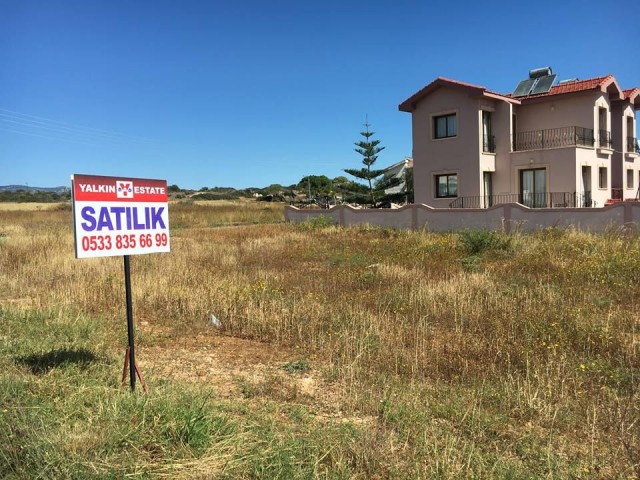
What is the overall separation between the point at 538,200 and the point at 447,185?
4.88 metres

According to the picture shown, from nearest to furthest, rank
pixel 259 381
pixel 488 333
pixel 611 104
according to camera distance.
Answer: pixel 259 381, pixel 488 333, pixel 611 104

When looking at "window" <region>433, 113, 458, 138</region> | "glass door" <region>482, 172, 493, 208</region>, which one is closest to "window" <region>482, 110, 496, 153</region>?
"glass door" <region>482, 172, 493, 208</region>

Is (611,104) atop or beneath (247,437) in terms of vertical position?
atop

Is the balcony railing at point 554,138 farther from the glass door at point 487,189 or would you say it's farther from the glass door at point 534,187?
the glass door at point 487,189

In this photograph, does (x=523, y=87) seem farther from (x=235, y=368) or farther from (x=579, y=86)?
(x=235, y=368)

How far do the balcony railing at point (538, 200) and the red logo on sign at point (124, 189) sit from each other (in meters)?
22.9

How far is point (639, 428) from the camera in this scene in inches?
149

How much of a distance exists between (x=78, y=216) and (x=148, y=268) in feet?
28.1

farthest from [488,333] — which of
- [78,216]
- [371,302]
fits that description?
[78,216]

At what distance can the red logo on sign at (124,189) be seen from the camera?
4.41 m

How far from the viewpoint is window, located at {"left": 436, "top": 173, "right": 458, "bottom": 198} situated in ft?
91.2

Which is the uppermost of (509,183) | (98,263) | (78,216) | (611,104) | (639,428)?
(611,104)

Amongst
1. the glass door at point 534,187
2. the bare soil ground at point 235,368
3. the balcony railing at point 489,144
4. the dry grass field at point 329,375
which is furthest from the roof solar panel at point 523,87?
the bare soil ground at point 235,368

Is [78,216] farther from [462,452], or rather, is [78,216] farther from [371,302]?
[371,302]
